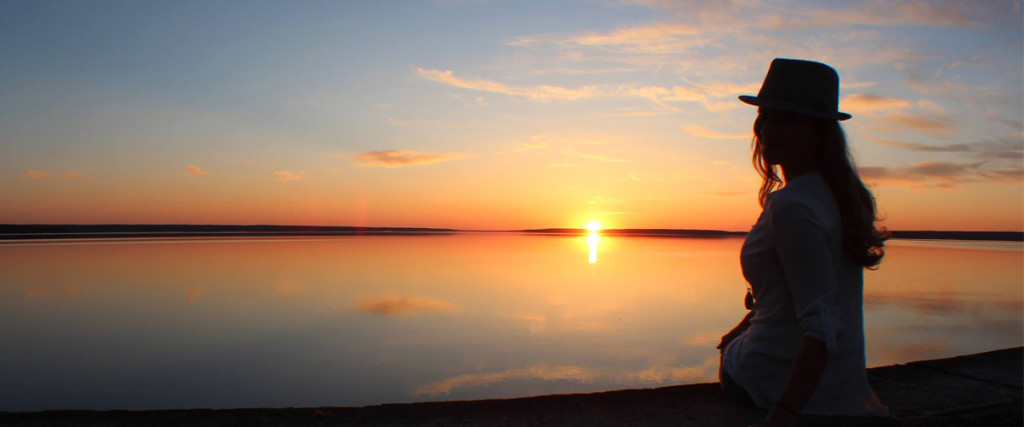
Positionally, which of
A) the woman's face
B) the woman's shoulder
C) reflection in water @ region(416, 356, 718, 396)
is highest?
the woman's face

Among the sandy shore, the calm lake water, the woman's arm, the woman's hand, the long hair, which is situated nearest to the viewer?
the woman's arm

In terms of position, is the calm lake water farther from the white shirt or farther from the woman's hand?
the white shirt

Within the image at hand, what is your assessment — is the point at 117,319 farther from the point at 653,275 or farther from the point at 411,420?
the point at 653,275

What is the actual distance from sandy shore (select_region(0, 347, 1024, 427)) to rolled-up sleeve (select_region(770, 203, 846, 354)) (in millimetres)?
1409

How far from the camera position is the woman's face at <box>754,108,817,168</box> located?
5.54 ft

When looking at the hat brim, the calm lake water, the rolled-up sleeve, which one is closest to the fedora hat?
the hat brim

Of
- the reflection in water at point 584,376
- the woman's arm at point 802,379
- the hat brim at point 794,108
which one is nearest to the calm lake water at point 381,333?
the reflection in water at point 584,376

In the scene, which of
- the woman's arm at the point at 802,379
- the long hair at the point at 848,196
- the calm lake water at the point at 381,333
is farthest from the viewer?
the calm lake water at the point at 381,333

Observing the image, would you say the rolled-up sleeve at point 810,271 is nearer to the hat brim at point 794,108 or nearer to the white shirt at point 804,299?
the white shirt at point 804,299

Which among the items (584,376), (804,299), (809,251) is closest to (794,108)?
(809,251)

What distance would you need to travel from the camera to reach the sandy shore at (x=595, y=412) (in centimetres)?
275

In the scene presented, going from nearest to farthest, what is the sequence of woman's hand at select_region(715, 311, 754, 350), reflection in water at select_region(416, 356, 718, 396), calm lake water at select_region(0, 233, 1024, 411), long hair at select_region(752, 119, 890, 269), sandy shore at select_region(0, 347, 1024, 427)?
long hair at select_region(752, 119, 890, 269) → woman's hand at select_region(715, 311, 754, 350) → sandy shore at select_region(0, 347, 1024, 427) → calm lake water at select_region(0, 233, 1024, 411) → reflection in water at select_region(416, 356, 718, 396)

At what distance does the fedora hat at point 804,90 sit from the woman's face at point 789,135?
0.04 m

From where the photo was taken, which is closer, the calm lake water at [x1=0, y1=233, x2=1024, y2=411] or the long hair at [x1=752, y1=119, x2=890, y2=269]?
the long hair at [x1=752, y1=119, x2=890, y2=269]
